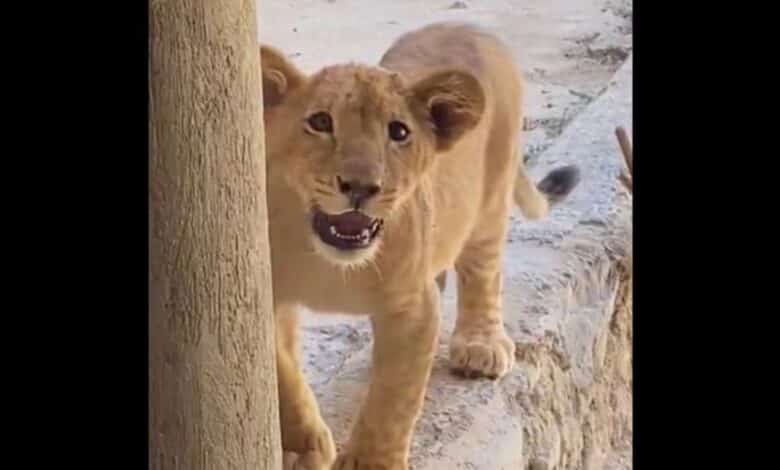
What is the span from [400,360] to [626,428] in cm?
54

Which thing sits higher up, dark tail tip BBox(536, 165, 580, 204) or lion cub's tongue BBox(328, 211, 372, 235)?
dark tail tip BBox(536, 165, 580, 204)

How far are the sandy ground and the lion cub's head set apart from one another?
5 cm

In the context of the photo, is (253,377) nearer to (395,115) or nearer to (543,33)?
(395,115)

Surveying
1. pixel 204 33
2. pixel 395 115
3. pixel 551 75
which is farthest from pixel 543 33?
pixel 204 33

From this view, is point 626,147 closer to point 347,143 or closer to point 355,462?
point 347,143

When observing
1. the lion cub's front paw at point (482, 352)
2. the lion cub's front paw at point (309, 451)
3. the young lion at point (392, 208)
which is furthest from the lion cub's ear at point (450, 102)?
the lion cub's front paw at point (309, 451)

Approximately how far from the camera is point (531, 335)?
3.05 metres

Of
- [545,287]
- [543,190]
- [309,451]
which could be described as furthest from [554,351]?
[309,451]

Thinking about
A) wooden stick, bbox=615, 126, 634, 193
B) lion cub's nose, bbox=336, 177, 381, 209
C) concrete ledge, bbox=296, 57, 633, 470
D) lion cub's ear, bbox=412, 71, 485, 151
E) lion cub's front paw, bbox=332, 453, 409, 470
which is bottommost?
lion cub's front paw, bbox=332, 453, 409, 470

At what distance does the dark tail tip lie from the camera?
306 centimetres

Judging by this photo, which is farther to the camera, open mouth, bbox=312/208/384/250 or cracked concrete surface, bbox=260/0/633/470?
cracked concrete surface, bbox=260/0/633/470

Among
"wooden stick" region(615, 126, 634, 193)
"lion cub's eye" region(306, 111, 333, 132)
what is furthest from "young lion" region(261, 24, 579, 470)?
"wooden stick" region(615, 126, 634, 193)

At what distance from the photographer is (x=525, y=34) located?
3020mm

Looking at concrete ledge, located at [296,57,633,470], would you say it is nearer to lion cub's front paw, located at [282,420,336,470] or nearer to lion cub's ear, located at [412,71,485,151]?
lion cub's front paw, located at [282,420,336,470]
